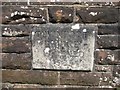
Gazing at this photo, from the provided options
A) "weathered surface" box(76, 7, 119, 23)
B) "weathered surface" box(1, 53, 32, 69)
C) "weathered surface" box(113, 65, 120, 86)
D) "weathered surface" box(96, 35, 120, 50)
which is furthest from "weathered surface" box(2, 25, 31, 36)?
"weathered surface" box(113, 65, 120, 86)

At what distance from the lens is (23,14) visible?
290 centimetres

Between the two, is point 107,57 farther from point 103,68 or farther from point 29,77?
point 29,77

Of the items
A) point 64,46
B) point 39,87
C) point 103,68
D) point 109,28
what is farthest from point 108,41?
point 39,87

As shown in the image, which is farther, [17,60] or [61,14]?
[17,60]

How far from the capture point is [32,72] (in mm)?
2998

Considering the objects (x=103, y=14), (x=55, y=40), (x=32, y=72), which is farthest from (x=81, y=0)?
(x=32, y=72)

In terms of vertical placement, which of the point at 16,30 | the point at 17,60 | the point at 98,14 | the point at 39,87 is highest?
the point at 98,14

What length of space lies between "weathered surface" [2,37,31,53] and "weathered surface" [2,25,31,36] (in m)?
0.04

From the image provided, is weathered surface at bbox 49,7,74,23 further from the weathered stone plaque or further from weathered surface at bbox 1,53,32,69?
weathered surface at bbox 1,53,32,69

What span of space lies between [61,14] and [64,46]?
11.3 inches

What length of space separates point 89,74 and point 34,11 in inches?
29.9

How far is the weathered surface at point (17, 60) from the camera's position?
9.75 feet

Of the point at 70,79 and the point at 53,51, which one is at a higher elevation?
the point at 53,51

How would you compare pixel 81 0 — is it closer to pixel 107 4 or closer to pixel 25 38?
pixel 107 4
